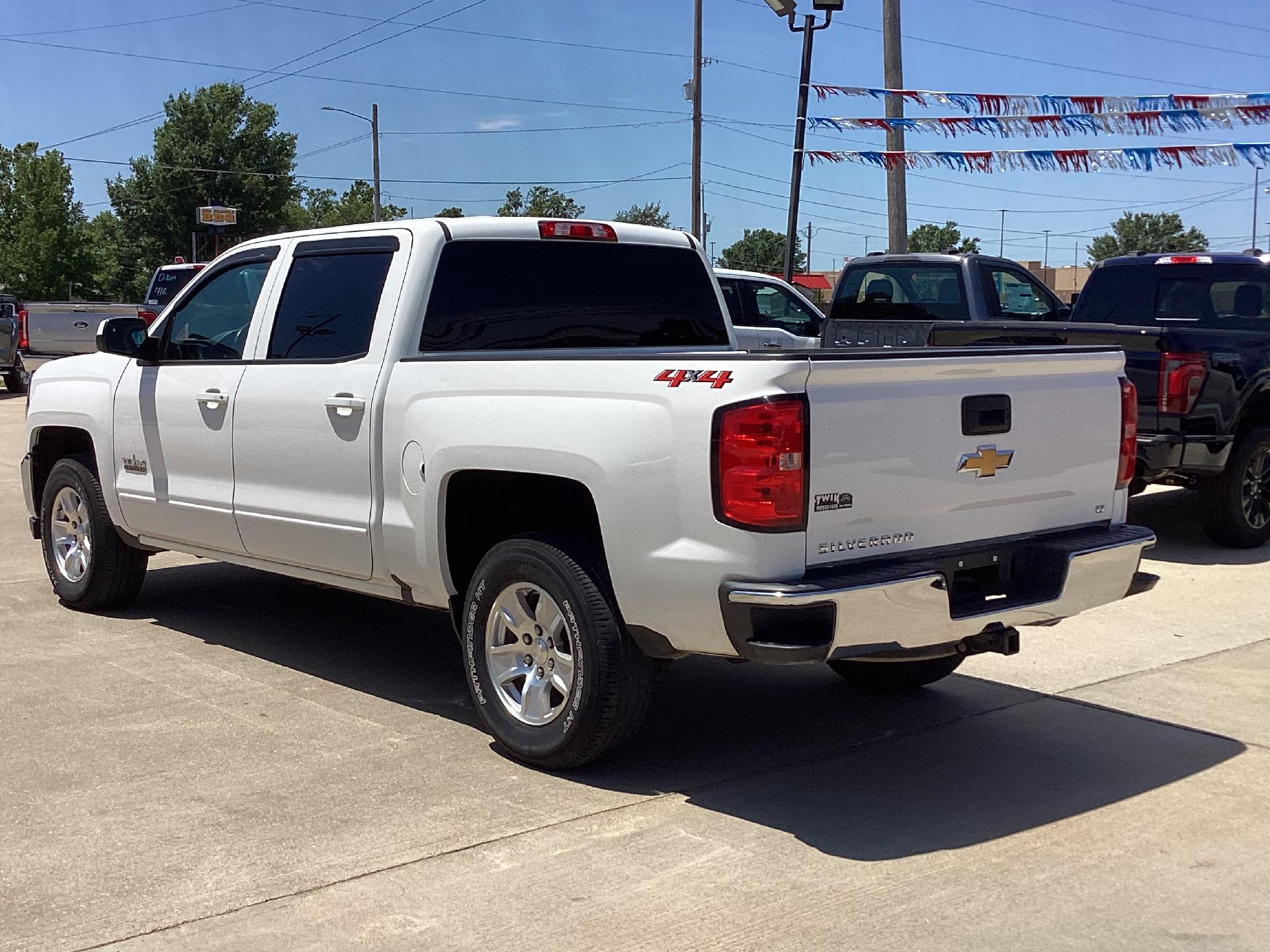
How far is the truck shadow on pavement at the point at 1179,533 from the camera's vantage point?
9.80 m

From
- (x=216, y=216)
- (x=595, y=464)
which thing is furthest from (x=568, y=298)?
(x=216, y=216)

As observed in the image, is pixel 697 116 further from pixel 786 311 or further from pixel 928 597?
pixel 928 597

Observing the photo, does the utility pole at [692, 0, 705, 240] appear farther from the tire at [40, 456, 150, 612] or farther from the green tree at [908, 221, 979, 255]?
the green tree at [908, 221, 979, 255]

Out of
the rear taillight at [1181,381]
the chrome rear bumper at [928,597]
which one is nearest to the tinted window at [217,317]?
A: the chrome rear bumper at [928,597]

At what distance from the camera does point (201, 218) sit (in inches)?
3056

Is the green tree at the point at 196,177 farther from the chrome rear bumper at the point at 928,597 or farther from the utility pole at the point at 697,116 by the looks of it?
the chrome rear bumper at the point at 928,597

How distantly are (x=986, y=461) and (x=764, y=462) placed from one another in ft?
3.30

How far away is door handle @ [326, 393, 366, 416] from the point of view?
556 centimetres

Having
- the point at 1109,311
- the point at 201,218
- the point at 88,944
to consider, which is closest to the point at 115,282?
the point at 201,218

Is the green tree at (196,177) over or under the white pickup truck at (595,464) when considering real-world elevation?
over

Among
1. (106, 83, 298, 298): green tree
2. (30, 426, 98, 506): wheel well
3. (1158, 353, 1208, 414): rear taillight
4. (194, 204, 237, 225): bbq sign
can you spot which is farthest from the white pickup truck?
(106, 83, 298, 298): green tree

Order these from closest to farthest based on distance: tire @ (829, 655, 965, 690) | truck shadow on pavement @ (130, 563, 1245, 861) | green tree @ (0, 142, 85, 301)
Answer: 1. truck shadow on pavement @ (130, 563, 1245, 861)
2. tire @ (829, 655, 965, 690)
3. green tree @ (0, 142, 85, 301)

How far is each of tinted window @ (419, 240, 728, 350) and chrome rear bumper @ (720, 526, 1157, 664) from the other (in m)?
1.98

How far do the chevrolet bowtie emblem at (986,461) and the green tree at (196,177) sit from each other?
278 ft
